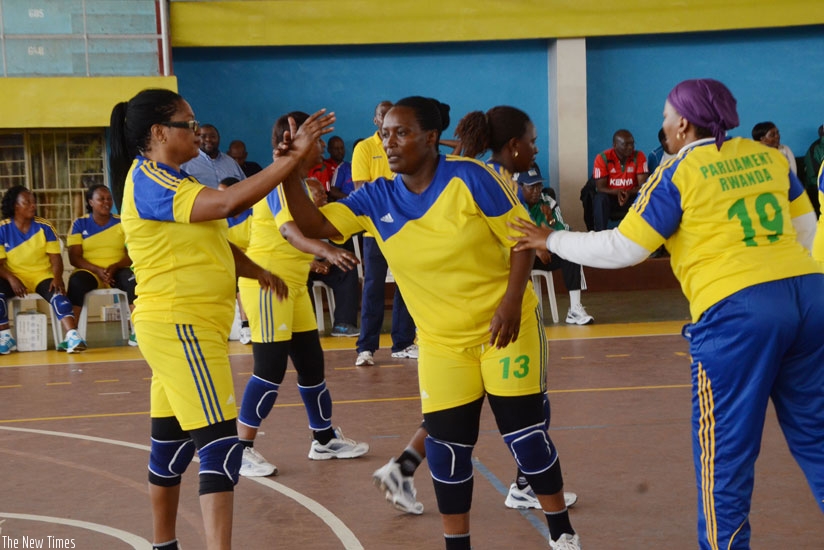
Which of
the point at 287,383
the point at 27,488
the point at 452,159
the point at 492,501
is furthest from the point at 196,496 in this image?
the point at 287,383

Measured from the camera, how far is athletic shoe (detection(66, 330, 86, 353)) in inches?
417

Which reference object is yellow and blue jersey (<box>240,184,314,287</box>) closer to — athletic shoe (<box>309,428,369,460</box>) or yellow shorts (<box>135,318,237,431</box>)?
athletic shoe (<box>309,428,369,460</box>)

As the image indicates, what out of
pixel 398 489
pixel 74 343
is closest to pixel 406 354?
pixel 74 343

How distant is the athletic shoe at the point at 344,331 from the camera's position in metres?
11.0

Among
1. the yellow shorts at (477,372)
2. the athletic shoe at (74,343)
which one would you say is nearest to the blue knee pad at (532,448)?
the yellow shorts at (477,372)

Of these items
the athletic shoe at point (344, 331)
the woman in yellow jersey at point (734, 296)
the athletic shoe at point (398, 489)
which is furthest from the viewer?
the athletic shoe at point (344, 331)

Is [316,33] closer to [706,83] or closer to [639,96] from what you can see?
Answer: [639,96]

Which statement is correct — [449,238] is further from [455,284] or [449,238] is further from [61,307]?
[61,307]

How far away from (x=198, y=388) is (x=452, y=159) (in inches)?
51.1

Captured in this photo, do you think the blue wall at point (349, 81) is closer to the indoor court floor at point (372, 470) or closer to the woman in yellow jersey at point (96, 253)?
the woman in yellow jersey at point (96, 253)

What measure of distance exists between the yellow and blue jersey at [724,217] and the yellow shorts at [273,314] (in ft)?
8.54

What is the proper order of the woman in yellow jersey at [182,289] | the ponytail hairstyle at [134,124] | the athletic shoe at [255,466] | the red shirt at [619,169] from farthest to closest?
the red shirt at [619,169], the athletic shoe at [255,466], the ponytail hairstyle at [134,124], the woman in yellow jersey at [182,289]

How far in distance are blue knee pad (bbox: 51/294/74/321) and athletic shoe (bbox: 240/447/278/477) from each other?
5.90 metres

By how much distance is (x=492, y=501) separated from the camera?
5.00 m
